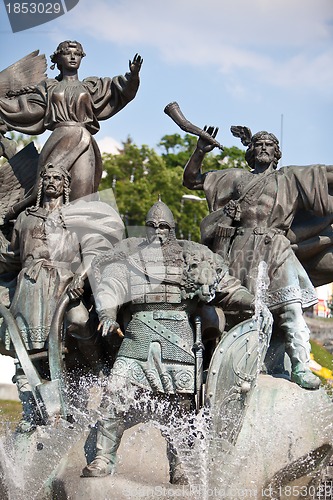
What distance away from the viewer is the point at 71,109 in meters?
9.55

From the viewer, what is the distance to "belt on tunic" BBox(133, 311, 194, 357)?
7523mm

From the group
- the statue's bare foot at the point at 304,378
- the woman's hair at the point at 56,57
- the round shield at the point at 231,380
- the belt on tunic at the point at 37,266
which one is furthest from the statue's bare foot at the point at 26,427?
the woman's hair at the point at 56,57

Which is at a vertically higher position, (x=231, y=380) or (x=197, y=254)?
(x=197, y=254)

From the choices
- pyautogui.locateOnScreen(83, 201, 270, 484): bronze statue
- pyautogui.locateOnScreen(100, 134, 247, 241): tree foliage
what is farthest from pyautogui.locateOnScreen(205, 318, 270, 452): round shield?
pyautogui.locateOnScreen(100, 134, 247, 241): tree foliage

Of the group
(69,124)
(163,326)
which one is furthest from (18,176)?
(163,326)

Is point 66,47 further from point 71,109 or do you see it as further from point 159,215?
point 159,215

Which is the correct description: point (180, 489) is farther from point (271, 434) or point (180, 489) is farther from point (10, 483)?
point (10, 483)

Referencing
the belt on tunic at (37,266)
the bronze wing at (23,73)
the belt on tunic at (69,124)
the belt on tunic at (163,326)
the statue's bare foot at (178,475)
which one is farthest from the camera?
the bronze wing at (23,73)

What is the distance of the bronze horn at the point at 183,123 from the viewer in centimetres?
902

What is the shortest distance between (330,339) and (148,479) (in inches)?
419

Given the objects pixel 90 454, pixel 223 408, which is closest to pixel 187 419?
pixel 223 408

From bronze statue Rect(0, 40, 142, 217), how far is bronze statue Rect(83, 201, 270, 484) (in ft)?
5.37

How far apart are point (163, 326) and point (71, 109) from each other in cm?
284

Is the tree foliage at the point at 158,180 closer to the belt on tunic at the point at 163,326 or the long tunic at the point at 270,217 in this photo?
the long tunic at the point at 270,217
